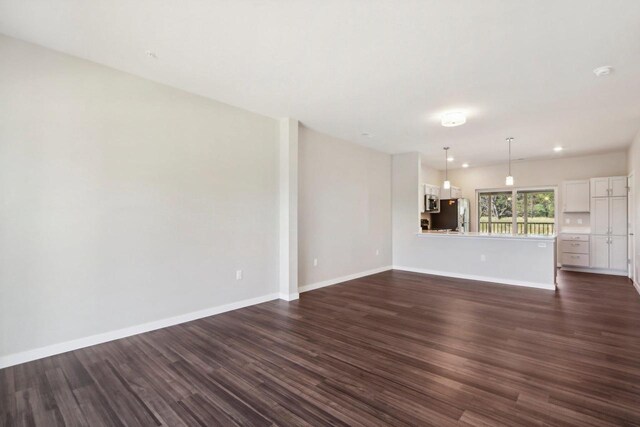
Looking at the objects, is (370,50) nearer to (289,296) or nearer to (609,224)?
(289,296)

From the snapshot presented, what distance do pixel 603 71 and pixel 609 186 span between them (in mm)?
5044

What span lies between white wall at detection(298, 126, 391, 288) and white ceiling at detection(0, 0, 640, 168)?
115 centimetres

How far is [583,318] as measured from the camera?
3830 millimetres

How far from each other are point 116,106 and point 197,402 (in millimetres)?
2944

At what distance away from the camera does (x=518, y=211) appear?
27.5 ft

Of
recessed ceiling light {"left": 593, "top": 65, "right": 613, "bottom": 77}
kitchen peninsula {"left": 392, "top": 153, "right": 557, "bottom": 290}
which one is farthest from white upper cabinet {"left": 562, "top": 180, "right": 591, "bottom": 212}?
recessed ceiling light {"left": 593, "top": 65, "right": 613, "bottom": 77}

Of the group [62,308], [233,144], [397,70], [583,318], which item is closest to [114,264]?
[62,308]

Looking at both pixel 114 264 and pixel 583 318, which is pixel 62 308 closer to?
pixel 114 264

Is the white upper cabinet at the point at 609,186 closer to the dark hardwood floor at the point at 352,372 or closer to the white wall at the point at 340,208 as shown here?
the dark hardwood floor at the point at 352,372

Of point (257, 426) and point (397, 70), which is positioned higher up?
point (397, 70)

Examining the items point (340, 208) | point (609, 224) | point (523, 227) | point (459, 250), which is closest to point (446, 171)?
point (523, 227)

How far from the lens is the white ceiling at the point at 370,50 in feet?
7.36

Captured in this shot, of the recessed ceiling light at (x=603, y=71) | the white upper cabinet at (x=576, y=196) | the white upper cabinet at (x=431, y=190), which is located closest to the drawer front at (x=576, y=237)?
the white upper cabinet at (x=576, y=196)

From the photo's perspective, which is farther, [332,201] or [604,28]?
[332,201]
